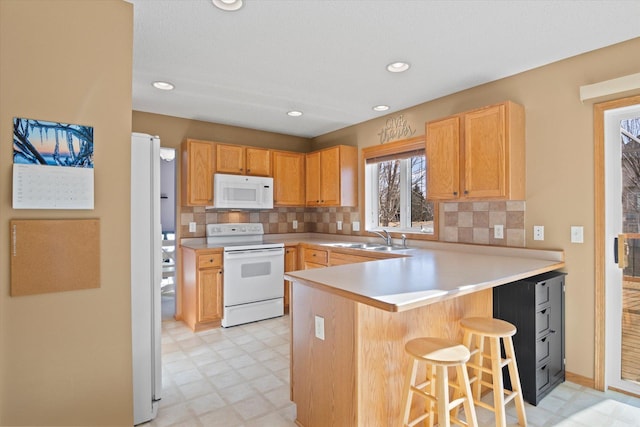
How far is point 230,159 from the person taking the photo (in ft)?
13.5

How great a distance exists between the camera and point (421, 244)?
3.54 meters

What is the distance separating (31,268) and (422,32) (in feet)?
8.09

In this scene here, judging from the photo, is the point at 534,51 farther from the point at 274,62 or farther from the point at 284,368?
the point at 284,368

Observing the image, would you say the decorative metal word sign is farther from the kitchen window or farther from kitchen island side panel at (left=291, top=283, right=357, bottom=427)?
kitchen island side panel at (left=291, top=283, right=357, bottom=427)

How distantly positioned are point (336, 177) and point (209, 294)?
2047mm

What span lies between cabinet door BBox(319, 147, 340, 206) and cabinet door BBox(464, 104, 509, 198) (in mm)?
1774

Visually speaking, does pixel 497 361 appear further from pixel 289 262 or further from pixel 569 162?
pixel 289 262

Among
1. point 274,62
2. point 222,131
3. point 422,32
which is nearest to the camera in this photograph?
point 422,32

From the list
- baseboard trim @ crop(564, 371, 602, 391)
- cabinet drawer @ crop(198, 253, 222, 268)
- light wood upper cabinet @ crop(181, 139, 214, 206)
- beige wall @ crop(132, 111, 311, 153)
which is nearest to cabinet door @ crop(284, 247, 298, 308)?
cabinet drawer @ crop(198, 253, 222, 268)

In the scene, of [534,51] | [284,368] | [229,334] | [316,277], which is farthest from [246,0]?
[229,334]

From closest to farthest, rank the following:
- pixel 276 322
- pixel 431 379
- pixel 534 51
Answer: pixel 431 379
pixel 534 51
pixel 276 322

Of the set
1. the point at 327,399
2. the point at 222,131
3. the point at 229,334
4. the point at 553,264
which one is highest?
the point at 222,131

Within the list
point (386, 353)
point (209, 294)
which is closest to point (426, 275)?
point (386, 353)

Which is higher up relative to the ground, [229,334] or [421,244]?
[421,244]
